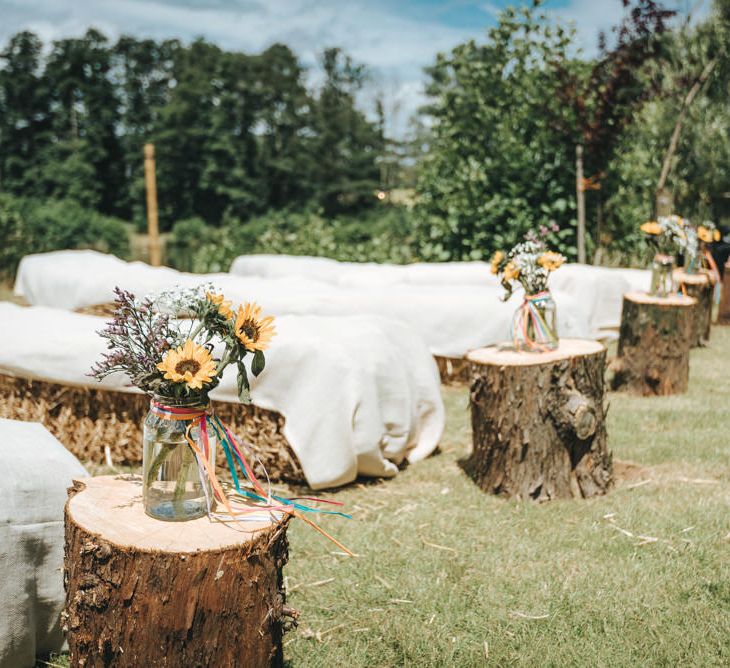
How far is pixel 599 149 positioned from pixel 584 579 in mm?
8625

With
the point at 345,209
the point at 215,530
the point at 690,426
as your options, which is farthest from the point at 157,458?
the point at 345,209

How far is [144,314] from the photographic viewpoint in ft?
6.97

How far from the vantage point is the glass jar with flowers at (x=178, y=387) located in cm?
209

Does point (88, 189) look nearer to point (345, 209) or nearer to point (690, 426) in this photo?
point (345, 209)

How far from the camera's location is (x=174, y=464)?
7.02 feet

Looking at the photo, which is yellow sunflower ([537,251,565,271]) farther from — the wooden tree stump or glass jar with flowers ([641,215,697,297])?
glass jar with flowers ([641,215,697,297])

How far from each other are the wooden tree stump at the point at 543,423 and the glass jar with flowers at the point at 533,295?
14 centimetres

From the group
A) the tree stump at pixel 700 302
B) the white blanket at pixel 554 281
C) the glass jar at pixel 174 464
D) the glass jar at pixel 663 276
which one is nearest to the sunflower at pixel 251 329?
the glass jar at pixel 174 464

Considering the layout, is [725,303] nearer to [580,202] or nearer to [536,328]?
[580,202]

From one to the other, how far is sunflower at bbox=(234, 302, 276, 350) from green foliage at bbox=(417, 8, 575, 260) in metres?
9.26

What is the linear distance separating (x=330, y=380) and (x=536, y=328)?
116 centimetres

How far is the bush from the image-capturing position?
1517cm

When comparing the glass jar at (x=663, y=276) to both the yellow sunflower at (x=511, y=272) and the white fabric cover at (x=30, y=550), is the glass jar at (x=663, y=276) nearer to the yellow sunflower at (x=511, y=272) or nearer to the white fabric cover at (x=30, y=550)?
the yellow sunflower at (x=511, y=272)

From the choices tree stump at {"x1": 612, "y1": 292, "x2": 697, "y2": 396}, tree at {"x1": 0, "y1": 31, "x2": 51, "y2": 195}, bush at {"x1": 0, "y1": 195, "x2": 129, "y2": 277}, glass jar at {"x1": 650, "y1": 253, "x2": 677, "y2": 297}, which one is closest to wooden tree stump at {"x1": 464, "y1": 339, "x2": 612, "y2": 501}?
tree stump at {"x1": 612, "y1": 292, "x2": 697, "y2": 396}
